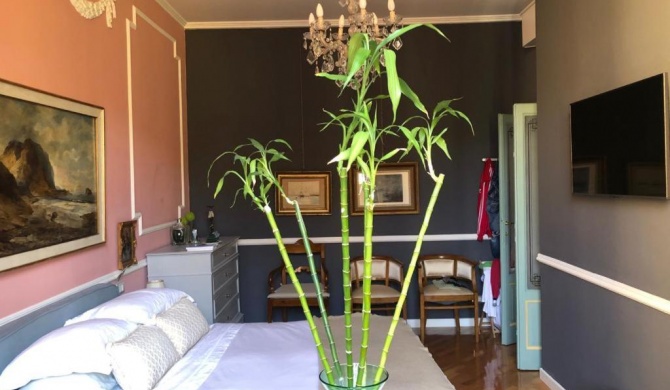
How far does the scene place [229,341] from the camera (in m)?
2.94

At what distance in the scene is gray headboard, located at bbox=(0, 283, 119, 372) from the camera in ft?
7.04

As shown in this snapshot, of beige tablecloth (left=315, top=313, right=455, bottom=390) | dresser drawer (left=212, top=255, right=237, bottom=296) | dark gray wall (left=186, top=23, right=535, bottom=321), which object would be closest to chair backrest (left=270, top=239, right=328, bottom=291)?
dark gray wall (left=186, top=23, right=535, bottom=321)

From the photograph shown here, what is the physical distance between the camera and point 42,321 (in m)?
2.43

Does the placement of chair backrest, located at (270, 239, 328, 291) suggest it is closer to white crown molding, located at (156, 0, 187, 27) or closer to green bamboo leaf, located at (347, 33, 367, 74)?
white crown molding, located at (156, 0, 187, 27)

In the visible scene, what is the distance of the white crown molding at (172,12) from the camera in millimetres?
4680

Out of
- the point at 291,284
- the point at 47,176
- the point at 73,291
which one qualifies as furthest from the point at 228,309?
the point at 47,176

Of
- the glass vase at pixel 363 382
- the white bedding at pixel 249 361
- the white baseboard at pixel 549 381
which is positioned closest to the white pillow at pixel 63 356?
the white bedding at pixel 249 361

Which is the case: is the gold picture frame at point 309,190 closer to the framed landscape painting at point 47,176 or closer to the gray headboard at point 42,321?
the framed landscape painting at point 47,176

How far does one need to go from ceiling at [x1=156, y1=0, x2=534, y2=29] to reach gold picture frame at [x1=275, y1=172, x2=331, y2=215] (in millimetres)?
1552

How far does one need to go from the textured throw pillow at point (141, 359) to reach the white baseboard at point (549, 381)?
2634mm

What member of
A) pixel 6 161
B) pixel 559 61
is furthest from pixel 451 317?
pixel 6 161

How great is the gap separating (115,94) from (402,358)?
2.56m

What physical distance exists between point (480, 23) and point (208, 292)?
3.75 m

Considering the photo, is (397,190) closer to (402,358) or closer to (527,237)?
(527,237)
